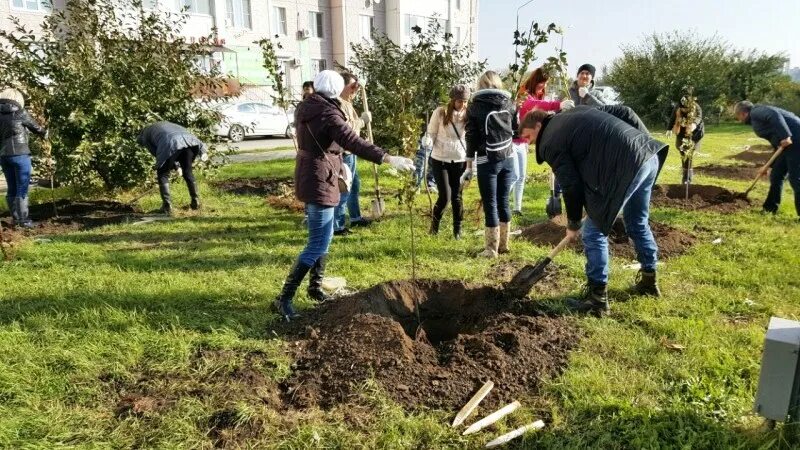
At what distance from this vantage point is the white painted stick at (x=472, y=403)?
2701mm

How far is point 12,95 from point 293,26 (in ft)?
79.1

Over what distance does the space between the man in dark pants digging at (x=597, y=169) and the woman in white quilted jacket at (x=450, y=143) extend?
1791 millimetres

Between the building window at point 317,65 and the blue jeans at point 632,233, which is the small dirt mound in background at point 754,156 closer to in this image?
the blue jeans at point 632,233

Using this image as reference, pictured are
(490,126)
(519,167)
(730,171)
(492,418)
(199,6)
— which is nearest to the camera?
(492,418)

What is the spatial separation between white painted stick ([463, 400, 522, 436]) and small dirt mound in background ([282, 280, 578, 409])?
0.08m

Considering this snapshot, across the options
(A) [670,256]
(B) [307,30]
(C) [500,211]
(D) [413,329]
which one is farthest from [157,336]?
(B) [307,30]

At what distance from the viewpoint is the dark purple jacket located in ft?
11.6

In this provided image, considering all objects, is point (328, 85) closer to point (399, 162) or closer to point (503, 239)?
point (399, 162)

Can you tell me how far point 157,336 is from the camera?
3.60 m

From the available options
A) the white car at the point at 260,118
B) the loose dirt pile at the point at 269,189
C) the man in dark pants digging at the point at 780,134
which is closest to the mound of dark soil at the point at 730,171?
the man in dark pants digging at the point at 780,134

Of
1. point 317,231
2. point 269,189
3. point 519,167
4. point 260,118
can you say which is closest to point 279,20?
point 260,118

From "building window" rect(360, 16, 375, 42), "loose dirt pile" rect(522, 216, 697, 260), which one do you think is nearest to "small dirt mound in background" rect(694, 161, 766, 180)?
"loose dirt pile" rect(522, 216, 697, 260)

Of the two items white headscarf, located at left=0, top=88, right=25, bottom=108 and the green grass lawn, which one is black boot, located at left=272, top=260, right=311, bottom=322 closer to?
the green grass lawn

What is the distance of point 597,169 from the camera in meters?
3.57
